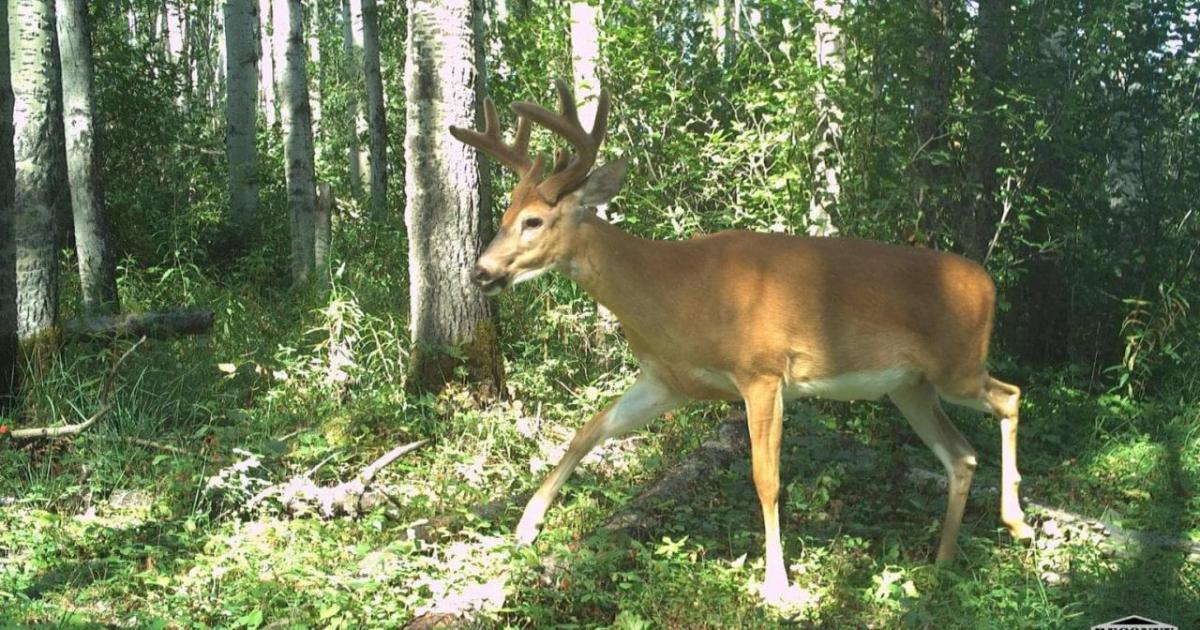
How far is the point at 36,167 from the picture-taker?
7.78 meters

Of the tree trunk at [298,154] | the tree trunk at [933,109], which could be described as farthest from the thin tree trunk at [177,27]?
the tree trunk at [933,109]

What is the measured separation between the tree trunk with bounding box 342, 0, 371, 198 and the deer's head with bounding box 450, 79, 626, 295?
1286 cm

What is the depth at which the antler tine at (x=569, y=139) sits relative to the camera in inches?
223

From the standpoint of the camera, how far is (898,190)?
757 centimetres

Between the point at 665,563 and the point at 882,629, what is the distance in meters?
1.03

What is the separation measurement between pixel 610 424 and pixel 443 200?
265 cm

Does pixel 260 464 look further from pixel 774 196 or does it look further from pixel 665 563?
pixel 774 196

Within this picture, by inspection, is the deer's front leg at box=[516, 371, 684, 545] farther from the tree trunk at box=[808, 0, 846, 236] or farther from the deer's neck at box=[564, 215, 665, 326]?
the tree trunk at box=[808, 0, 846, 236]

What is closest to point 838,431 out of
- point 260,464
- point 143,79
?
point 260,464

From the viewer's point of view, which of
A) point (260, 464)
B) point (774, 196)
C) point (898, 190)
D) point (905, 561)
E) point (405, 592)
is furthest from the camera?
point (774, 196)

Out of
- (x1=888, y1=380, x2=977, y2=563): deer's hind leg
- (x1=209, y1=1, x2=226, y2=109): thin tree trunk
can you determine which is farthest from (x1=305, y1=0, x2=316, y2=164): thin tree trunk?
(x1=888, y1=380, x2=977, y2=563): deer's hind leg

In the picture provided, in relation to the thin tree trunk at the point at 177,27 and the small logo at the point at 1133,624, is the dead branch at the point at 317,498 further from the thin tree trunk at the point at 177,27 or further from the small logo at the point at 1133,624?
the thin tree trunk at the point at 177,27

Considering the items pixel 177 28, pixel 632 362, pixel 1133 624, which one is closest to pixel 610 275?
pixel 1133 624

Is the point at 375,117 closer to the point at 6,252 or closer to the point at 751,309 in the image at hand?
the point at 6,252
